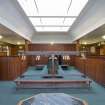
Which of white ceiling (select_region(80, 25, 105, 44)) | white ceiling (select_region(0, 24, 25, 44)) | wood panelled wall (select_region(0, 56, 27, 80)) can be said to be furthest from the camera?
wood panelled wall (select_region(0, 56, 27, 80))

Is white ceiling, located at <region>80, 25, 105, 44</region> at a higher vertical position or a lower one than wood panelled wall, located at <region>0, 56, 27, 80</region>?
higher

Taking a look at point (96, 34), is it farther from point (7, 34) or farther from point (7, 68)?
point (7, 68)

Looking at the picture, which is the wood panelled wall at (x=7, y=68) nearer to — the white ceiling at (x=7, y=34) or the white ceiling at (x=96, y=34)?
the white ceiling at (x=7, y=34)

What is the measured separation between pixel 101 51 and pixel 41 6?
11.6 m

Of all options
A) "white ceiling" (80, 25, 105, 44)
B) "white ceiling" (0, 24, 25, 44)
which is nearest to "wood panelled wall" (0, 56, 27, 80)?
"white ceiling" (0, 24, 25, 44)

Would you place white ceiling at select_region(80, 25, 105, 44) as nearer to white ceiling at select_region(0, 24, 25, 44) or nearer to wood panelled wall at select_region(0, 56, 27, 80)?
white ceiling at select_region(0, 24, 25, 44)

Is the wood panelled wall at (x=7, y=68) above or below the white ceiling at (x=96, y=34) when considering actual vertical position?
below

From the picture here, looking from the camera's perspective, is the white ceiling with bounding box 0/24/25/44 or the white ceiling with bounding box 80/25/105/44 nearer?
the white ceiling with bounding box 0/24/25/44

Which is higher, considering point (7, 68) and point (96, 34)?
point (96, 34)

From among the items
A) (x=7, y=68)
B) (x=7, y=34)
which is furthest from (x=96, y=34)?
(x=7, y=68)

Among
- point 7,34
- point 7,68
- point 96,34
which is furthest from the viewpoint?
point 96,34

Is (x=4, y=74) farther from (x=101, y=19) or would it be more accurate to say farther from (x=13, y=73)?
(x=101, y=19)

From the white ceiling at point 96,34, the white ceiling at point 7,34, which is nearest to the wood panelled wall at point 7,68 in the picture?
the white ceiling at point 7,34

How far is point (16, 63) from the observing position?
36.3ft
